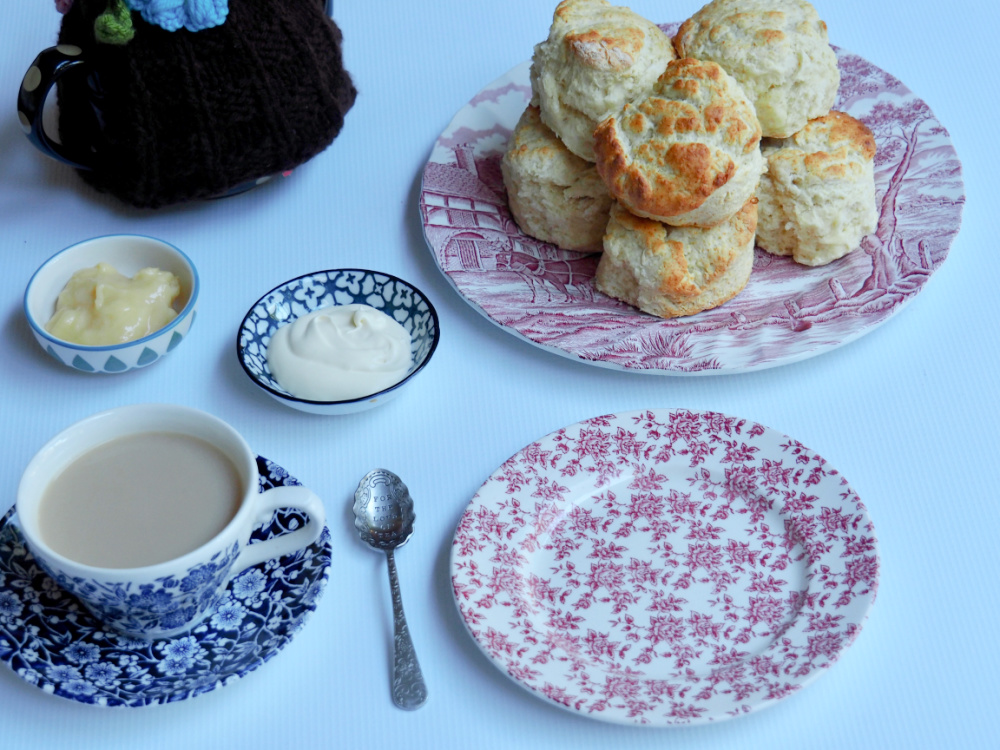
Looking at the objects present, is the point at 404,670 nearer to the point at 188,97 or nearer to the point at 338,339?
the point at 338,339

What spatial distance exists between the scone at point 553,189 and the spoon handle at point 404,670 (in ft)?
1.86

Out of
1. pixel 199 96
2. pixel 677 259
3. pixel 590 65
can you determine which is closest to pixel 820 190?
pixel 677 259

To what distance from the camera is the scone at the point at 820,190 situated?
1174mm

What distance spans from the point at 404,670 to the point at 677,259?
568 millimetres

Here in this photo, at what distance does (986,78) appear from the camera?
1.55 meters

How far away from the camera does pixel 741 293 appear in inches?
47.7

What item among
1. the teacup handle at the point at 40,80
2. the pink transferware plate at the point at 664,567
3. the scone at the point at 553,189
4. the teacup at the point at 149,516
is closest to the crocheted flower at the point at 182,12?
the teacup handle at the point at 40,80

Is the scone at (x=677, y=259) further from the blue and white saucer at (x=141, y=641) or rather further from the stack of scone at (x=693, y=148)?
the blue and white saucer at (x=141, y=641)

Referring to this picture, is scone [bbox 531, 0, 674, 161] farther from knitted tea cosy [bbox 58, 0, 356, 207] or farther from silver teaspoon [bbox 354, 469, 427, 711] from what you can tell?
silver teaspoon [bbox 354, 469, 427, 711]

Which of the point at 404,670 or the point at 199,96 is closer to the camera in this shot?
the point at 404,670

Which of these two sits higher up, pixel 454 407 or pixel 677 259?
pixel 677 259

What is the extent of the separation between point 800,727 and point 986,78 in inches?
46.4

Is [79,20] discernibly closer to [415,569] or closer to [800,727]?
[415,569]

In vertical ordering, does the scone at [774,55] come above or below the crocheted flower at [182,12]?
above
